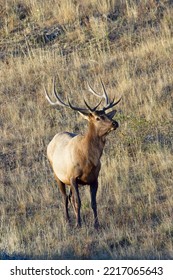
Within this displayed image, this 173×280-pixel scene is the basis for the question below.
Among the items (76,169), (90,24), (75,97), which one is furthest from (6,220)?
(90,24)

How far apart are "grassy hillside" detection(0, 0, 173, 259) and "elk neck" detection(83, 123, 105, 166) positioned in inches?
39.1

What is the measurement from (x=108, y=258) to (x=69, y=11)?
442 inches

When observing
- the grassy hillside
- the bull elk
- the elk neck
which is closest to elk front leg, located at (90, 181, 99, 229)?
the bull elk

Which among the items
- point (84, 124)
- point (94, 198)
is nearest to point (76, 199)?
point (94, 198)

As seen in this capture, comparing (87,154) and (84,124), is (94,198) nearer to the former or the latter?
(87,154)

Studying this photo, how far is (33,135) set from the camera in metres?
17.2

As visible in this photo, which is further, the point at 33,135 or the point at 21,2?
the point at 21,2

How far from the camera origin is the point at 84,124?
1745cm

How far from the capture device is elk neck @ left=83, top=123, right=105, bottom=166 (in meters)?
12.6

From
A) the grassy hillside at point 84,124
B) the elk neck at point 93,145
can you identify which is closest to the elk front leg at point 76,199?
the grassy hillside at point 84,124

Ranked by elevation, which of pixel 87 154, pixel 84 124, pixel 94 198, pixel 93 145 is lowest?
pixel 94 198

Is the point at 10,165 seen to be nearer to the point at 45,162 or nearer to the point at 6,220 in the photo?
the point at 45,162

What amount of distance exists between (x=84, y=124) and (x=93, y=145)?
191 inches

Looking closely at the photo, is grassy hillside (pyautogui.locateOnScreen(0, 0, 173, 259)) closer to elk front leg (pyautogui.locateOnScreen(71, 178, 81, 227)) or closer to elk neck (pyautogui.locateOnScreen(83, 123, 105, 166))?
elk front leg (pyautogui.locateOnScreen(71, 178, 81, 227))
